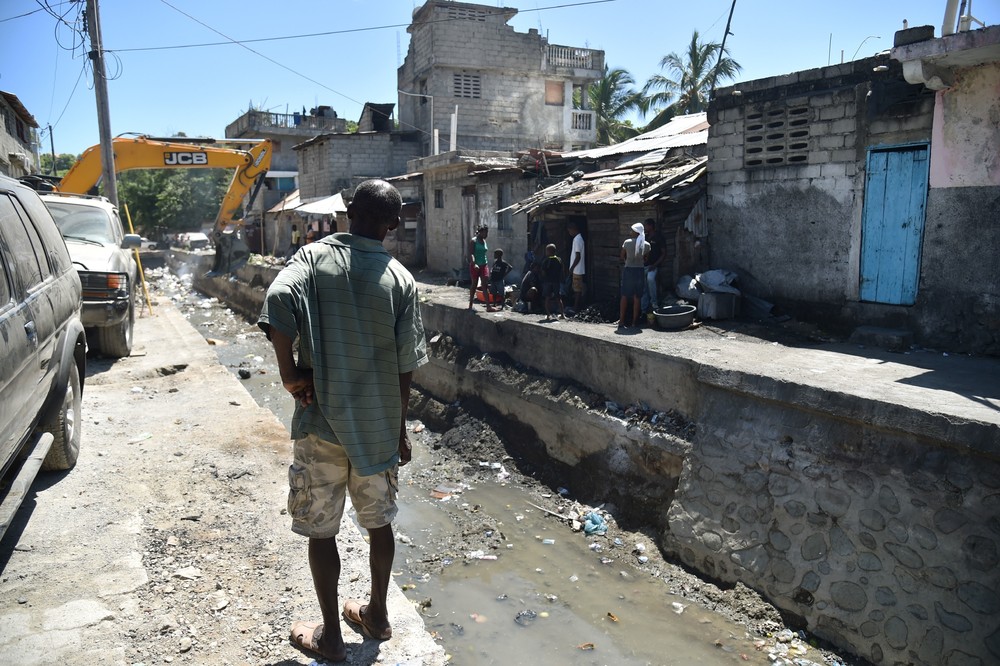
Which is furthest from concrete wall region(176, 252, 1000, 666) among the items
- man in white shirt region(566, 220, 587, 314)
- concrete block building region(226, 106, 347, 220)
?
concrete block building region(226, 106, 347, 220)

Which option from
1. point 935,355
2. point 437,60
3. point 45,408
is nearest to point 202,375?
point 45,408

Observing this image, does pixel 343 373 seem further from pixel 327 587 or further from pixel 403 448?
pixel 327 587

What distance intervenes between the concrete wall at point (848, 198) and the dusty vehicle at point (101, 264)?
7356 millimetres

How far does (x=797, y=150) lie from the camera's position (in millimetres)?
8141

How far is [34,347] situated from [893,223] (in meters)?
7.78

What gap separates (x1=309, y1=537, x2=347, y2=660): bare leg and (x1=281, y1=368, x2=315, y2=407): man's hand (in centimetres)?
57

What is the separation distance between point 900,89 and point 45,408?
26.4ft

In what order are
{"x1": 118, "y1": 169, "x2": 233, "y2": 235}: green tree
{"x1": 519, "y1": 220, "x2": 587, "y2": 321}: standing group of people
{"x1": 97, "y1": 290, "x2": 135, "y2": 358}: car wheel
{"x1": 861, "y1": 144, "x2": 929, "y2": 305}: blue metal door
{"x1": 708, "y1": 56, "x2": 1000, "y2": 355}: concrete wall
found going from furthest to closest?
1. {"x1": 118, "y1": 169, "x2": 233, "y2": 235}: green tree
2. {"x1": 519, "y1": 220, "x2": 587, "y2": 321}: standing group of people
3. {"x1": 97, "y1": 290, "x2": 135, "y2": 358}: car wheel
4. {"x1": 861, "y1": 144, "x2": 929, "y2": 305}: blue metal door
5. {"x1": 708, "y1": 56, "x2": 1000, "y2": 355}: concrete wall

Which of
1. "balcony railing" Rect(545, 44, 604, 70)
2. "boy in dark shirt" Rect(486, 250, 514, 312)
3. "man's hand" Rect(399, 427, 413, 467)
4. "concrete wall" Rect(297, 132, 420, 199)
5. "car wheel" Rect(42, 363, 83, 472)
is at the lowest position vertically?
"car wheel" Rect(42, 363, 83, 472)

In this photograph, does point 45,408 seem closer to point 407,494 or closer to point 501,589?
point 501,589

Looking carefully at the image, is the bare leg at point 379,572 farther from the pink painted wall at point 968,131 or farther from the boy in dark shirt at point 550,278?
the boy in dark shirt at point 550,278

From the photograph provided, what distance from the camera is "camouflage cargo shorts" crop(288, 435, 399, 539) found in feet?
8.40

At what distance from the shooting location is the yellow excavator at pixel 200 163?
13227 mm

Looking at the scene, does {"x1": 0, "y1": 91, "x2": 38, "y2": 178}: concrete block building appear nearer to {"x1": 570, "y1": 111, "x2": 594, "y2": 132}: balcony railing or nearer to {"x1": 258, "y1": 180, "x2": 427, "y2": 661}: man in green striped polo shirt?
{"x1": 258, "y1": 180, "x2": 427, "y2": 661}: man in green striped polo shirt
